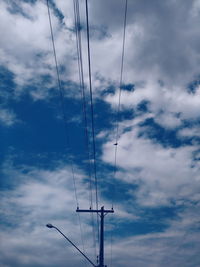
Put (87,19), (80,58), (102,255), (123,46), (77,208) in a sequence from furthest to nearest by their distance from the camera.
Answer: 1. (77,208)
2. (102,255)
3. (123,46)
4. (80,58)
5. (87,19)

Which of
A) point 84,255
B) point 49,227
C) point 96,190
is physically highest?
Result: point 96,190

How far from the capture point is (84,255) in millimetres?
17578

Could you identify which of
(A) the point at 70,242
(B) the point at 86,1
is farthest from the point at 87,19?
(A) the point at 70,242

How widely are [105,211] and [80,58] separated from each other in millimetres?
18143

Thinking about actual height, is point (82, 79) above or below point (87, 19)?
above

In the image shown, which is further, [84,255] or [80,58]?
[84,255]

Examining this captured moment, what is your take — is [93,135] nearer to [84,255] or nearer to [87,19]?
[87,19]

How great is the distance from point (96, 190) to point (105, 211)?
7.27 metres

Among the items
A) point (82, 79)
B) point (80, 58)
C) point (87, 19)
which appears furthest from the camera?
point (82, 79)

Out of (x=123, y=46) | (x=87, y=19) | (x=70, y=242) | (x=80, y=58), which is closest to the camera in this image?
(x=87, y=19)

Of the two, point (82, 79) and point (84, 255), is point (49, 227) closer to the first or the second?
point (84, 255)

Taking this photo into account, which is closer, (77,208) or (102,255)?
(102,255)

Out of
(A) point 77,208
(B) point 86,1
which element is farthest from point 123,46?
(A) point 77,208

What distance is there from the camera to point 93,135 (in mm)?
Result: 11367
